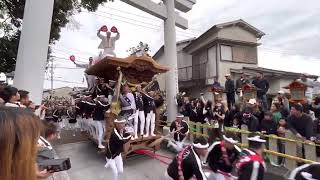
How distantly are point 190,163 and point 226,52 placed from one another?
52.3 ft

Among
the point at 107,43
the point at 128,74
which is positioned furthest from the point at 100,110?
the point at 107,43

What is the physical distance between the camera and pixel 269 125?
8.06 metres

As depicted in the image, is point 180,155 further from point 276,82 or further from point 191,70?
point 191,70

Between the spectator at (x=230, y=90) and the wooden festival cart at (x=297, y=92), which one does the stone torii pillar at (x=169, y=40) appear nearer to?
the spectator at (x=230, y=90)

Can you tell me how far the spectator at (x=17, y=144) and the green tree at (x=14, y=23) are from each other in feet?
39.3

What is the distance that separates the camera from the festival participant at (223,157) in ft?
17.8

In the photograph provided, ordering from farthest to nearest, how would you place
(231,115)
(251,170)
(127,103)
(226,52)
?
(226,52) < (127,103) < (231,115) < (251,170)

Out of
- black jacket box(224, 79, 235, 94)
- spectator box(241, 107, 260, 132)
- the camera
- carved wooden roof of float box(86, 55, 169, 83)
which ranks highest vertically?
carved wooden roof of float box(86, 55, 169, 83)

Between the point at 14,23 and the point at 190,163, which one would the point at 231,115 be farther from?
the point at 14,23

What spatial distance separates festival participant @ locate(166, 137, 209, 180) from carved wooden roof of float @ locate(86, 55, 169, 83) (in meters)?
5.39

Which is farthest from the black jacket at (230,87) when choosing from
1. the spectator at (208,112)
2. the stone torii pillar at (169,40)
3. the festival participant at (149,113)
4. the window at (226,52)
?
the window at (226,52)

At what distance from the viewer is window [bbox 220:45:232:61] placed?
19.7 metres

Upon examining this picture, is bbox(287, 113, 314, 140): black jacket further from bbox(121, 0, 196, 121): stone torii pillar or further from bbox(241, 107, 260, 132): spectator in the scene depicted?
bbox(121, 0, 196, 121): stone torii pillar

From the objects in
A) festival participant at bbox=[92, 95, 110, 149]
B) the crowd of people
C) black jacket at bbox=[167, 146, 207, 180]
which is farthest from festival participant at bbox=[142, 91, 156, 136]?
the crowd of people
